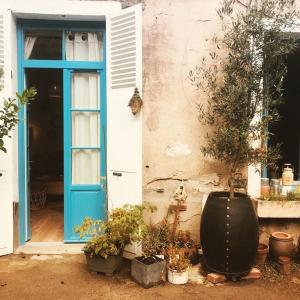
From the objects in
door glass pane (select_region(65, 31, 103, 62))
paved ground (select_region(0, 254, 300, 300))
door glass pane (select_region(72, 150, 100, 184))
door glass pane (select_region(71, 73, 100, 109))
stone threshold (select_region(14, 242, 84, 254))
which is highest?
door glass pane (select_region(65, 31, 103, 62))

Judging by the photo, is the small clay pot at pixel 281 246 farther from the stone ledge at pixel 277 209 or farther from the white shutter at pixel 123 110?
the white shutter at pixel 123 110

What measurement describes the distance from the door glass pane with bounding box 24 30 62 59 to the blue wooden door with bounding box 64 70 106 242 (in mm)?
469

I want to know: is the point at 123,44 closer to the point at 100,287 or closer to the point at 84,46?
the point at 84,46

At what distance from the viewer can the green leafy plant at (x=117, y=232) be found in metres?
3.70

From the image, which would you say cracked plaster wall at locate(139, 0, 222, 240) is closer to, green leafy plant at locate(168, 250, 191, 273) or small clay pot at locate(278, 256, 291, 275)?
green leafy plant at locate(168, 250, 191, 273)

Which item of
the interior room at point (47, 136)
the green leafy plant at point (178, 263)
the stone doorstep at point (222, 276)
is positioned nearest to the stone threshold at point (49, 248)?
the green leafy plant at point (178, 263)

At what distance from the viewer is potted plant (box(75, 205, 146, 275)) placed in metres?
3.70

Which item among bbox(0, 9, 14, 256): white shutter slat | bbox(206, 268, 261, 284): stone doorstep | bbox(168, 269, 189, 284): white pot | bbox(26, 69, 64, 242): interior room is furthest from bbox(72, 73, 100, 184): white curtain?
bbox(26, 69, 64, 242): interior room

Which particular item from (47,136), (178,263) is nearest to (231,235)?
(178,263)

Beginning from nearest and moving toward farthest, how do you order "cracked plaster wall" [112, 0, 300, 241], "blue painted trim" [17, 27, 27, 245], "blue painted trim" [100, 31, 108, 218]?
"cracked plaster wall" [112, 0, 300, 241] → "blue painted trim" [17, 27, 27, 245] → "blue painted trim" [100, 31, 108, 218]

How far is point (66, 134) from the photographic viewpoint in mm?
4543

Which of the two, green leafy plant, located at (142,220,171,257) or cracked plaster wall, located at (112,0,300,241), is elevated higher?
cracked plaster wall, located at (112,0,300,241)

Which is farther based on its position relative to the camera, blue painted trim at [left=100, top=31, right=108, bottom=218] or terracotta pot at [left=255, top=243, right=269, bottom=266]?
blue painted trim at [left=100, top=31, right=108, bottom=218]

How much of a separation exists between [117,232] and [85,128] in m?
1.53
